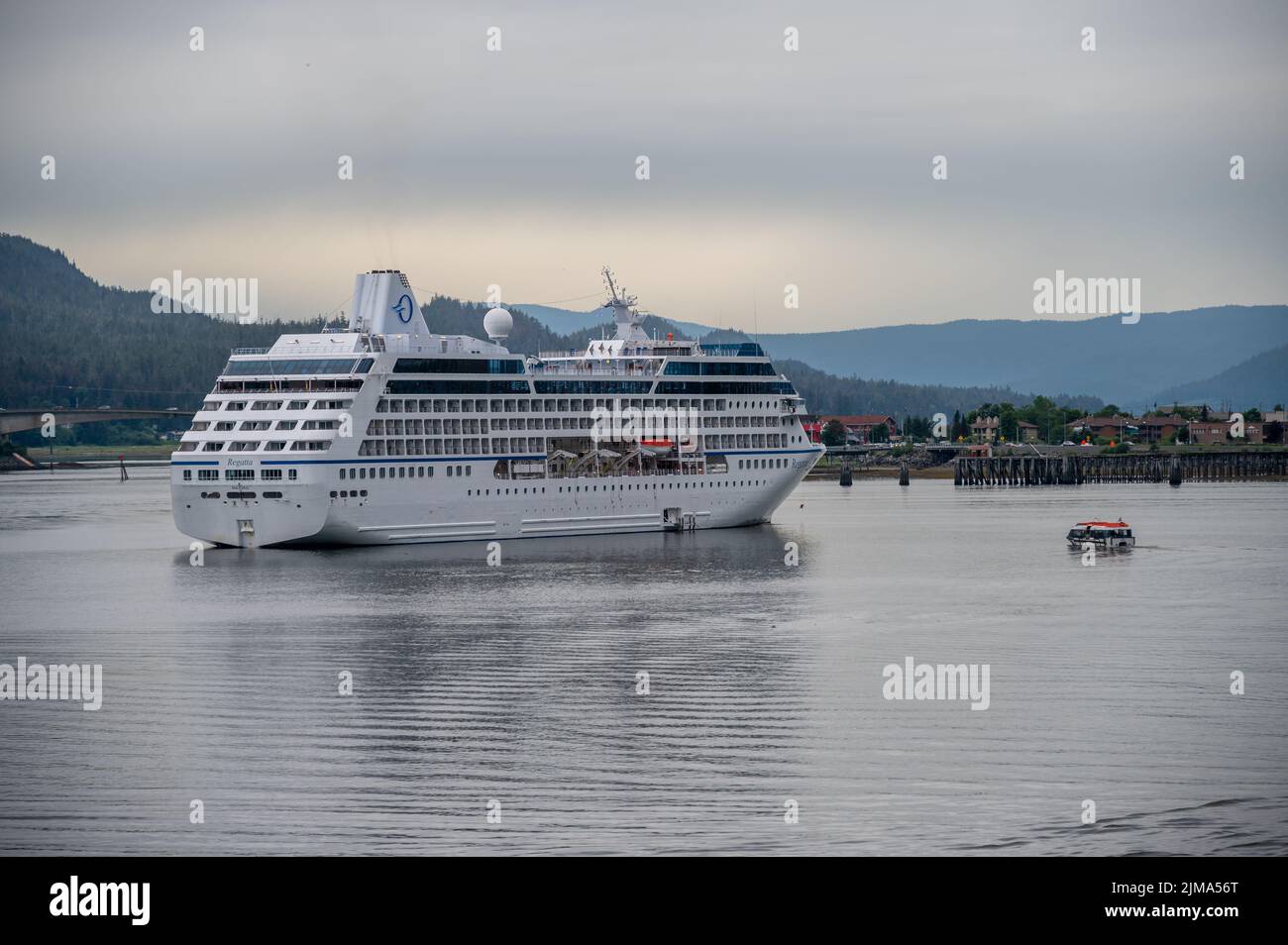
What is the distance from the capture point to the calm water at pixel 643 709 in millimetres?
22969

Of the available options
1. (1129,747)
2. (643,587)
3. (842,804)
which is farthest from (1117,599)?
(842,804)

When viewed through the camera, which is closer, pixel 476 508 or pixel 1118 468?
pixel 476 508

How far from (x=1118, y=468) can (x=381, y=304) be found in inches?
4515

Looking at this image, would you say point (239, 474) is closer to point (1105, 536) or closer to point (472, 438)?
point (472, 438)

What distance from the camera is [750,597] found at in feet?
163

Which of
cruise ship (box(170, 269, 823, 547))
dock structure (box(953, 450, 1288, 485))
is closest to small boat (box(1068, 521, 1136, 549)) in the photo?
cruise ship (box(170, 269, 823, 547))

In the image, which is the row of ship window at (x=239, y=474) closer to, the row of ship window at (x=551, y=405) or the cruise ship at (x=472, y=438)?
the cruise ship at (x=472, y=438)

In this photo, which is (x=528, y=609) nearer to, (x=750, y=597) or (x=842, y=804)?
(x=750, y=597)

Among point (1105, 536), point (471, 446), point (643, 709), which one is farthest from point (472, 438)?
point (643, 709)

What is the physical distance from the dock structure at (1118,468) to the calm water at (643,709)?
99.4 metres

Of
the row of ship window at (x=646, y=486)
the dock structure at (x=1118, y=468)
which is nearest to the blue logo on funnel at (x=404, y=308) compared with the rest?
the row of ship window at (x=646, y=486)

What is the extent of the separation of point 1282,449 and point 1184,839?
16546 centimetres

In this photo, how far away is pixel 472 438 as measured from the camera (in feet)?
224

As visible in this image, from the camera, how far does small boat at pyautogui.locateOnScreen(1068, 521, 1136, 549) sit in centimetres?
6925
